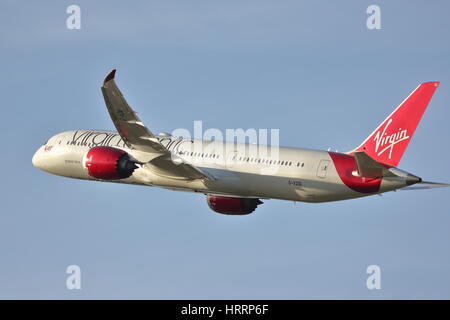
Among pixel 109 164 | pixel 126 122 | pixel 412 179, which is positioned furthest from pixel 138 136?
pixel 412 179

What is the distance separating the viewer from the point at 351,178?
246ft

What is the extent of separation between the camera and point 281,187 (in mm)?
77562

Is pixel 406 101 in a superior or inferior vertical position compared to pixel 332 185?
superior

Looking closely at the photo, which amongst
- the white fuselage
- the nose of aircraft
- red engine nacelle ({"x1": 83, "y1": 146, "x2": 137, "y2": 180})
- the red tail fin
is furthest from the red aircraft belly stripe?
red engine nacelle ({"x1": 83, "y1": 146, "x2": 137, "y2": 180})

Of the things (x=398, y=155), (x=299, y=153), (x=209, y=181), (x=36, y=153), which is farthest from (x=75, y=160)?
(x=398, y=155)

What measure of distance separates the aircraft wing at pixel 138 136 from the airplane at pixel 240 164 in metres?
0.06

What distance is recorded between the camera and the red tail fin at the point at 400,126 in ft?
241

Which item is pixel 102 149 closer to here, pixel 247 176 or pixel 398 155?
pixel 247 176

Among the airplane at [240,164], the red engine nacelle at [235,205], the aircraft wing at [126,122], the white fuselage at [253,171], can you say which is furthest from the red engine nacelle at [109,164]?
the red engine nacelle at [235,205]

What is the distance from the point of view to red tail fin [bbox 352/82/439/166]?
241 ft

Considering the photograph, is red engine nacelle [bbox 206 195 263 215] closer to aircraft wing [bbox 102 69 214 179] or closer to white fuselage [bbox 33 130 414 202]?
white fuselage [bbox 33 130 414 202]

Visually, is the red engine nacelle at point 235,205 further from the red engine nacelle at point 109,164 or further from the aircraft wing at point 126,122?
the aircraft wing at point 126,122

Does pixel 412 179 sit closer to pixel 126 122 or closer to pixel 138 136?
pixel 138 136

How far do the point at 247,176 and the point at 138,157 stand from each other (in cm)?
713
